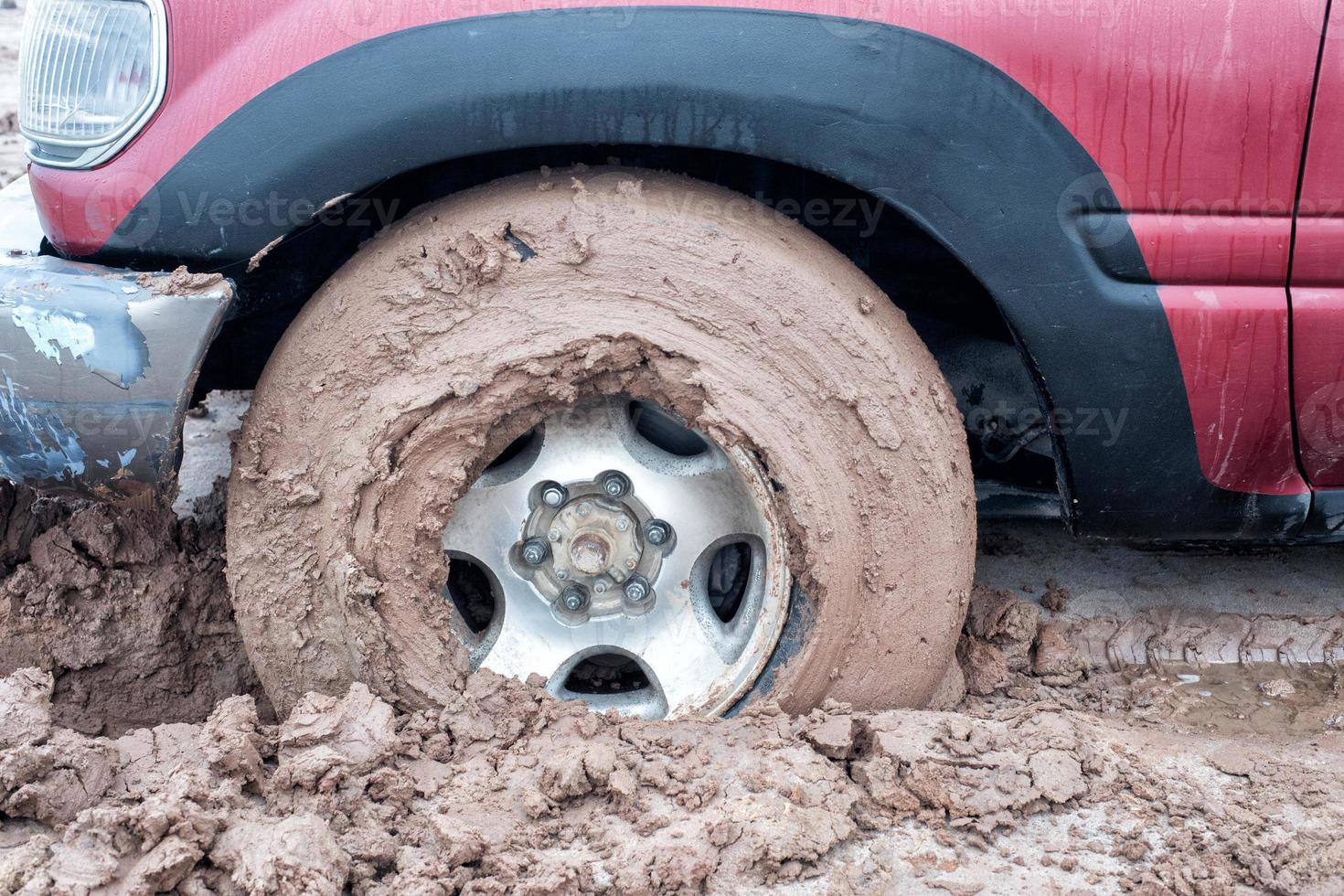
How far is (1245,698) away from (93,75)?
2760mm

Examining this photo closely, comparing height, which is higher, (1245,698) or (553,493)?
(553,493)

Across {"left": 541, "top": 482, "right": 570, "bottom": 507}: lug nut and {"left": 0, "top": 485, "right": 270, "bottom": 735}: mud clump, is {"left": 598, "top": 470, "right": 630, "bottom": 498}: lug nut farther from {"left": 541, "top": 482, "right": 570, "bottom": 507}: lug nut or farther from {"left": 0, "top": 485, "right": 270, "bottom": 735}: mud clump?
{"left": 0, "top": 485, "right": 270, "bottom": 735}: mud clump

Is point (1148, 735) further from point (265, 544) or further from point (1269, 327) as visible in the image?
point (265, 544)

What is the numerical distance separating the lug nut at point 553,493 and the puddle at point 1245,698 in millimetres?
1412

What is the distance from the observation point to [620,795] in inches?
76.4

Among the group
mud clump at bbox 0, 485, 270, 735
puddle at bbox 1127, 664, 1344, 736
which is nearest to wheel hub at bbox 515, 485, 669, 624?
mud clump at bbox 0, 485, 270, 735

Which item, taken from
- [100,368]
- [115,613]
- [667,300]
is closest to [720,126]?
[667,300]

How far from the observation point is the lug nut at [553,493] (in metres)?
2.26

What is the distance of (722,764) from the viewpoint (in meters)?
2.05

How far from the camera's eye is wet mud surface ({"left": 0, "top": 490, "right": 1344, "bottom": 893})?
174 centimetres

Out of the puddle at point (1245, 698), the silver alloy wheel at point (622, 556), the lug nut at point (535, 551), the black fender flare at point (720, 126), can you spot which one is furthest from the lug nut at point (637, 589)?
the puddle at point (1245, 698)

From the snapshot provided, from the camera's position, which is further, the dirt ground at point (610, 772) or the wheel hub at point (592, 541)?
the wheel hub at point (592, 541)

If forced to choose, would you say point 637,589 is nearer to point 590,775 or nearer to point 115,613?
point 590,775

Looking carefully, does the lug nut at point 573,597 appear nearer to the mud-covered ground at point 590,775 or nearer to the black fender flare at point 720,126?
the mud-covered ground at point 590,775
